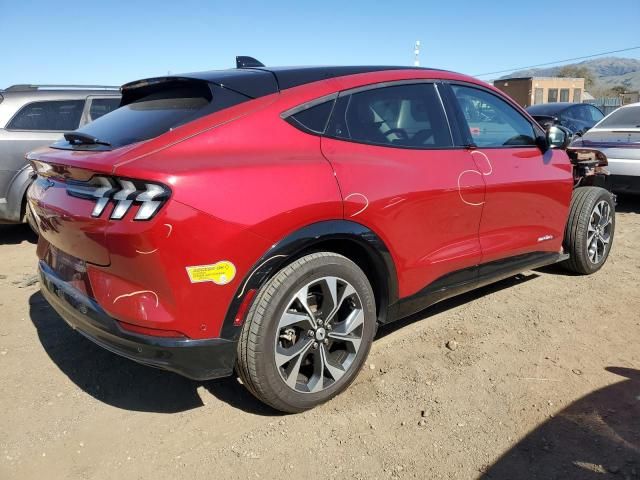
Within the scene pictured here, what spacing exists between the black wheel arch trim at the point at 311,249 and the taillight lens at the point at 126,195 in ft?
1.70

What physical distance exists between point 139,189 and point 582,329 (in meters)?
3.15

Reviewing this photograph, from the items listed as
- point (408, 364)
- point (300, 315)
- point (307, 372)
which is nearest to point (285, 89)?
point (300, 315)

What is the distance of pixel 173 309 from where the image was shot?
90.0 inches

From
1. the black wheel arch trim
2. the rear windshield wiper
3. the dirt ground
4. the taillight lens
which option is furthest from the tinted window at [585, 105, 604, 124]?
the taillight lens

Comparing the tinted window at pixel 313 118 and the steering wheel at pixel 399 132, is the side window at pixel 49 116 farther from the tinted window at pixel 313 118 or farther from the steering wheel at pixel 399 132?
the steering wheel at pixel 399 132

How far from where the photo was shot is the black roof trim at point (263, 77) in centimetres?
268

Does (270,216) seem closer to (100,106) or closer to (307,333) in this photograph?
(307,333)

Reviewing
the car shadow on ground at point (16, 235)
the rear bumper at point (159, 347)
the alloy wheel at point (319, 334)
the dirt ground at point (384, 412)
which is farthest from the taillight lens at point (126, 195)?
the car shadow on ground at point (16, 235)

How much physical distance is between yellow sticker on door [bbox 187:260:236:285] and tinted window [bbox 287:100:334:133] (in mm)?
820

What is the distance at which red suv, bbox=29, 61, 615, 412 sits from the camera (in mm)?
2281

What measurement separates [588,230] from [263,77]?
3.34m

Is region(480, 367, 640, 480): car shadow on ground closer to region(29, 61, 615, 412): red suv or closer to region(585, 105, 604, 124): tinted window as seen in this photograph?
region(29, 61, 615, 412): red suv

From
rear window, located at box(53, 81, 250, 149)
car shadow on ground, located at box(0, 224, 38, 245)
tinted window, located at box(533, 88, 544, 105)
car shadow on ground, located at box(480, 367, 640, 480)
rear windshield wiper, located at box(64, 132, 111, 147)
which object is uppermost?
tinted window, located at box(533, 88, 544, 105)

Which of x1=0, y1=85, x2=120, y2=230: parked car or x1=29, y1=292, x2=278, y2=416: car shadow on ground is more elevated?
x1=0, y1=85, x2=120, y2=230: parked car
